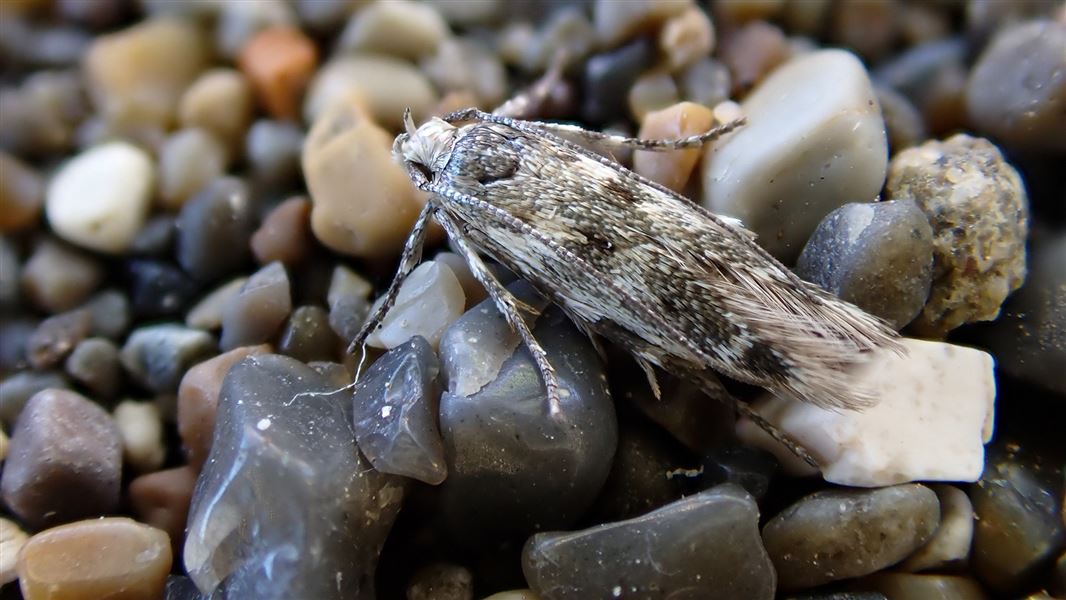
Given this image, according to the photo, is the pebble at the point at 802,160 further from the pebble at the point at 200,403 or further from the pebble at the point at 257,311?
the pebble at the point at 200,403

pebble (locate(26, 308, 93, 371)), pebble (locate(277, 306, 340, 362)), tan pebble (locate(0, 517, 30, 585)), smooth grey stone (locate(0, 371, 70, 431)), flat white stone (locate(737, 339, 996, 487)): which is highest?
flat white stone (locate(737, 339, 996, 487))

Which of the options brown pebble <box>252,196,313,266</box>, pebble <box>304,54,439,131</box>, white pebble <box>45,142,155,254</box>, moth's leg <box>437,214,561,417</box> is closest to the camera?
moth's leg <box>437,214,561,417</box>

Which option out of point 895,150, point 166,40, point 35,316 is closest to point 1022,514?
point 895,150

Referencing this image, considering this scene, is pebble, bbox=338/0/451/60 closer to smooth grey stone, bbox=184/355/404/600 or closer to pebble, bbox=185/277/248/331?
Answer: pebble, bbox=185/277/248/331

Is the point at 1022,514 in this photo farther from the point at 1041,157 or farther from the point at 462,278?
the point at 462,278

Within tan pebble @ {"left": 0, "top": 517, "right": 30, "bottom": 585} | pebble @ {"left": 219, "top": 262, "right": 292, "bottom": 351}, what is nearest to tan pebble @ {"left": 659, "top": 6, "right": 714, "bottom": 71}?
pebble @ {"left": 219, "top": 262, "right": 292, "bottom": 351}

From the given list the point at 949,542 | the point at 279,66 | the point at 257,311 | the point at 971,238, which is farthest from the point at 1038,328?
the point at 279,66

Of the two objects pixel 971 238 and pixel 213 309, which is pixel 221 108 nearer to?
pixel 213 309
